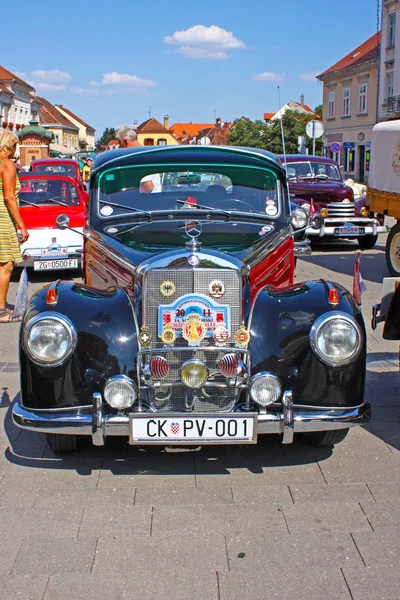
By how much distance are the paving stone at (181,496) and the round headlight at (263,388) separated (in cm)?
54

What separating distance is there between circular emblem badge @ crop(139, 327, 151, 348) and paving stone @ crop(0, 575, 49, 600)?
1.25m

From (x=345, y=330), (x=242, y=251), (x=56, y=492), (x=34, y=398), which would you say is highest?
(x=242, y=251)

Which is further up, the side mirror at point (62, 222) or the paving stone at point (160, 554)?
the side mirror at point (62, 222)

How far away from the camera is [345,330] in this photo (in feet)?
12.2

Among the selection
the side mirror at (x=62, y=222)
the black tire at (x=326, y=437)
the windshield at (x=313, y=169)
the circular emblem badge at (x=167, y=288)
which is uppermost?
the windshield at (x=313, y=169)

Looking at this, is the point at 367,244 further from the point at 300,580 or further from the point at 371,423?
the point at 300,580

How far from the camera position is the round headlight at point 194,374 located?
3611 mm

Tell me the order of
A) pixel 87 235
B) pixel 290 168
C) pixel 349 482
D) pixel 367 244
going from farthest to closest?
pixel 290 168, pixel 367 244, pixel 87 235, pixel 349 482

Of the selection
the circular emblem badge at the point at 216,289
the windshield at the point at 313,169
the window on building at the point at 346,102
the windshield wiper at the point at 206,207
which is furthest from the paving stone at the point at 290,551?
the window on building at the point at 346,102

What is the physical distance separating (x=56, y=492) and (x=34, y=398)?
515 mm

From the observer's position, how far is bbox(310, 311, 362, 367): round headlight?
3705mm

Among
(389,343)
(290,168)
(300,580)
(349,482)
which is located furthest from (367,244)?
(300,580)

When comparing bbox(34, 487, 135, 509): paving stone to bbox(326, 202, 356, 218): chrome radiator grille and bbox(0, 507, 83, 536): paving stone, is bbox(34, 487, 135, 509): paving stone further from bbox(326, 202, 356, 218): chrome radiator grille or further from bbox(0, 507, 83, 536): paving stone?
bbox(326, 202, 356, 218): chrome radiator grille

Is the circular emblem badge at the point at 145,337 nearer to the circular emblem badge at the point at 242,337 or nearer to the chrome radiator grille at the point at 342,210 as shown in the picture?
the circular emblem badge at the point at 242,337
